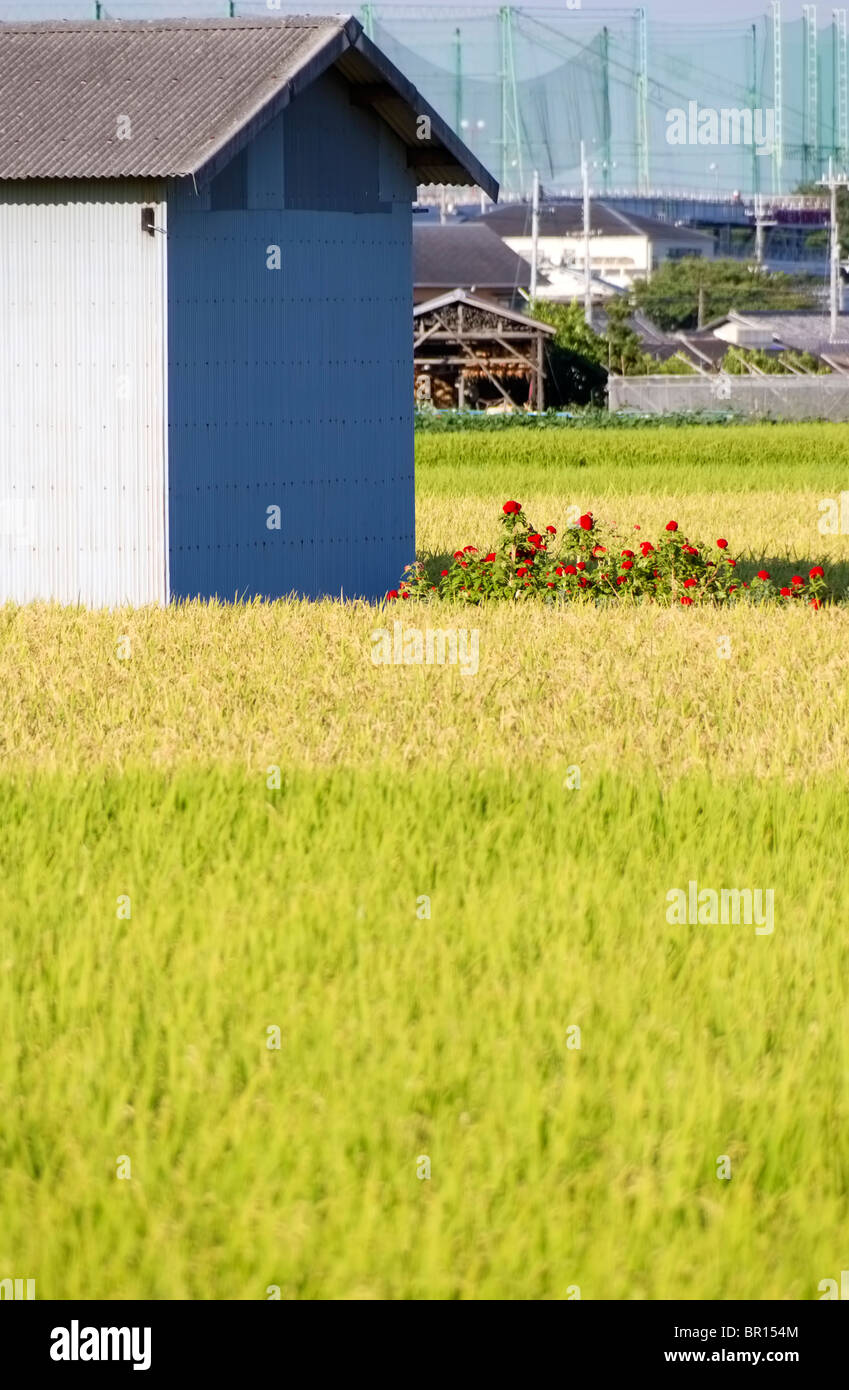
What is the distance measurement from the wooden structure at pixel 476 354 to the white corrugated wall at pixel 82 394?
44.0 m

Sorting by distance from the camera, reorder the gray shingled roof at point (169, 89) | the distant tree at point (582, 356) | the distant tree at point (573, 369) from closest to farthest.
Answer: the gray shingled roof at point (169, 89) → the distant tree at point (573, 369) → the distant tree at point (582, 356)

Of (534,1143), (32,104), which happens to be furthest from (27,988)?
(32,104)

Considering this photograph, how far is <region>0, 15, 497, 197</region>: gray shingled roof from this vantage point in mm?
16281

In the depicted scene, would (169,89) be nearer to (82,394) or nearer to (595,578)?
(82,394)

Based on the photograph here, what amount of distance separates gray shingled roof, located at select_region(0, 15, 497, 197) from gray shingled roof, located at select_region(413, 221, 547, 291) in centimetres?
6178

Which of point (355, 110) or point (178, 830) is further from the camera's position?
point (355, 110)

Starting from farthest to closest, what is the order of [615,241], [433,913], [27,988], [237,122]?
[615,241]
[237,122]
[433,913]
[27,988]

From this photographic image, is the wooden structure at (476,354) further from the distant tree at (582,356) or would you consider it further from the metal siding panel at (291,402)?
the metal siding panel at (291,402)

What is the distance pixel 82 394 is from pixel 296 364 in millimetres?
1882

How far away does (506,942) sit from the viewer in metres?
7.57

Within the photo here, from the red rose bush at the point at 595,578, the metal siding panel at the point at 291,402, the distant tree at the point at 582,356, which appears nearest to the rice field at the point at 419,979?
the metal siding panel at the point at 291,402

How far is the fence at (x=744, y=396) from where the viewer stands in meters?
61.4

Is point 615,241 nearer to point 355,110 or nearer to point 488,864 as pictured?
point 355,110

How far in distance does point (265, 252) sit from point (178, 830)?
8.91 metres
